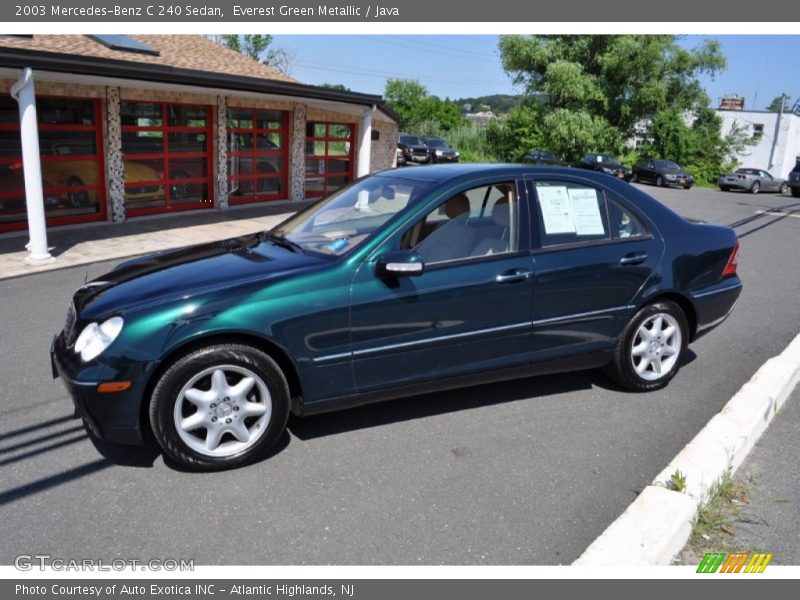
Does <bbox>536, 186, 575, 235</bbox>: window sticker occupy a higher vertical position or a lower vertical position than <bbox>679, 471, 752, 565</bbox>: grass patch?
higher

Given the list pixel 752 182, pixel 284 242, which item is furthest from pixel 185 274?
pixel 752 182

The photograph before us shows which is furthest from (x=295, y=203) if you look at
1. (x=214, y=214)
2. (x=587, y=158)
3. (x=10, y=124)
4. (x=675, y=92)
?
(x=675, y=92)

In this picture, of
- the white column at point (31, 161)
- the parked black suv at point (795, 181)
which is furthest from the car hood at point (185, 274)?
the parked black suv at point (795, 181)

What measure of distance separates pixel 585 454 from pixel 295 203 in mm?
14085

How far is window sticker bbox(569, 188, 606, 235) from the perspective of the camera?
4.59m

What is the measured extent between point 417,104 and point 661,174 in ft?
138

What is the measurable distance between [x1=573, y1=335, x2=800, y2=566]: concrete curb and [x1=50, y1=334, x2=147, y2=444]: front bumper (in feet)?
7.46

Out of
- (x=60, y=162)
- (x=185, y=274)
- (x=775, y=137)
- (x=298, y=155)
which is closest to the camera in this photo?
(x=185, y=274)

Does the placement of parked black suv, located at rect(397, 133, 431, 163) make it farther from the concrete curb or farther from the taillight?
the concrete curb

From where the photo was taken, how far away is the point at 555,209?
Answer: 4523 millimetres

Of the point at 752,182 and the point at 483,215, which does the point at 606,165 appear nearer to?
the point at 752,182

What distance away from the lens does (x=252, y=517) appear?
3.26m

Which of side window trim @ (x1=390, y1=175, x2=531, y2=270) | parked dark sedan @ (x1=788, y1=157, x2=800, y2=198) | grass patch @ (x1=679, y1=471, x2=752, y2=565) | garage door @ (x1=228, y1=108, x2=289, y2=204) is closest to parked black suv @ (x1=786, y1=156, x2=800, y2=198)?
parked dark sedan @ (x1=788, y1=157, x2=800, y2=198)

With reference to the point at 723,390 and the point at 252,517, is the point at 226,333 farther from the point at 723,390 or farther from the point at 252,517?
the point at 723,390
